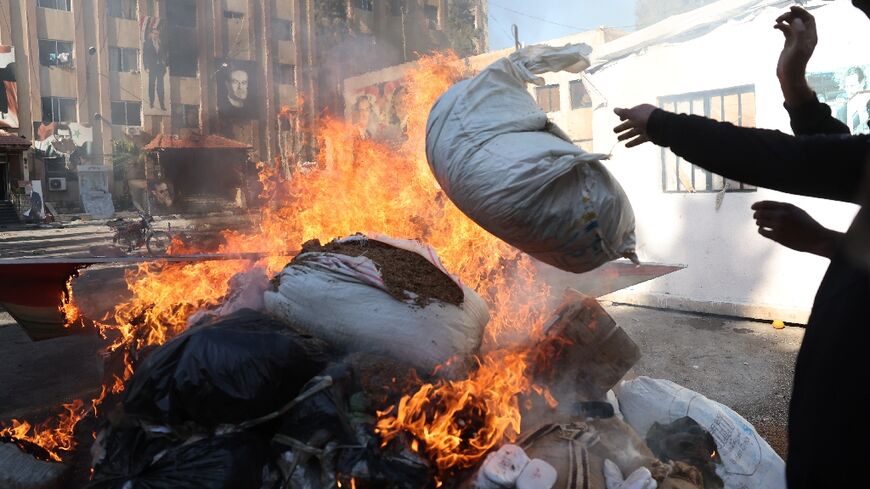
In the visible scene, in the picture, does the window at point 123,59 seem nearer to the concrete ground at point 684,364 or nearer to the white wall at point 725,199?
the concrete ground at point 684,364

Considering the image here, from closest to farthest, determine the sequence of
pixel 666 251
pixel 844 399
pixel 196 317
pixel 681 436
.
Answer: pixel 844 399 < pixel 681 436 < pixel 196 317 < pixel 666 251

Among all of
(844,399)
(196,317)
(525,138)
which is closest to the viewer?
(844,399)

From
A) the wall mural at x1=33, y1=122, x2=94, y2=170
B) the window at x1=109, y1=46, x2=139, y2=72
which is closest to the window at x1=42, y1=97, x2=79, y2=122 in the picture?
the wall mural at x1=33, y1=122, x2=94, y2=170

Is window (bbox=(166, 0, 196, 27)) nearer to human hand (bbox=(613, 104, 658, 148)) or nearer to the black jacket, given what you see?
human hand (bbox=(613, 104, 658, 148))

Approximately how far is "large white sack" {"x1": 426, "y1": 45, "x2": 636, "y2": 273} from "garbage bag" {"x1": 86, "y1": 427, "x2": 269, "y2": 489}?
1188 mm

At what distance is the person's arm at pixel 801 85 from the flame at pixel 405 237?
4.88 ft

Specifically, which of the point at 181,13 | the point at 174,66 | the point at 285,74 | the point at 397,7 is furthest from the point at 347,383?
the point at 397,7

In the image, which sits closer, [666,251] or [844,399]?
[844,399]

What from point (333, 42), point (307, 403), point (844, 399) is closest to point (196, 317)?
point (307, 403)

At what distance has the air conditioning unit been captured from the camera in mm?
27203

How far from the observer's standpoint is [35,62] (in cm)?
2711

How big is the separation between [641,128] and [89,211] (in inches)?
1191

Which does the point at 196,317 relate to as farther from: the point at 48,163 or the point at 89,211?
the point at 48,163

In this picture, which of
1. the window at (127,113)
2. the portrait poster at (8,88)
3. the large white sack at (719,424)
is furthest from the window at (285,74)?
the large white sack at (719,424)
